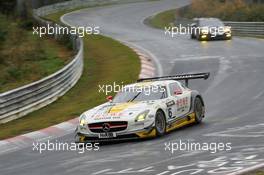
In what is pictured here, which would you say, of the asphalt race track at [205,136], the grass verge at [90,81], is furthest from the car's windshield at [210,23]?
the grass verge at [90,81]

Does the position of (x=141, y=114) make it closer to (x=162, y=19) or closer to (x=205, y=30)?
(x=205, y=30)

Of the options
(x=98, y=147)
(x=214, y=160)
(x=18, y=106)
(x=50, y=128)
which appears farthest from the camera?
(x=18, y=106)

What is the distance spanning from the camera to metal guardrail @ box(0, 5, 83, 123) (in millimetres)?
20041

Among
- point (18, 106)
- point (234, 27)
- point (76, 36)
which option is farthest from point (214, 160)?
point (234, 27)

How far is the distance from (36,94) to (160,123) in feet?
24.9

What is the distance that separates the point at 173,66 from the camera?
1166 inches

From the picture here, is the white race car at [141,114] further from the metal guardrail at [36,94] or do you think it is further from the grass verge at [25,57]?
the grass verge at [25,57]

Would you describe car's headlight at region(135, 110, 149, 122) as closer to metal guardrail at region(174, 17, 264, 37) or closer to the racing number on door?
the racing number on door

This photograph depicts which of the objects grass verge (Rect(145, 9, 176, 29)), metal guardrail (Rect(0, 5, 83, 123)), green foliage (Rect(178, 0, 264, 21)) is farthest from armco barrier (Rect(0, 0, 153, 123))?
grass verge (Rect(145, 9, 176, 29))

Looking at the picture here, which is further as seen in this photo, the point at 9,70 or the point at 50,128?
the point at 9,70

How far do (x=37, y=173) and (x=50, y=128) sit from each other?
20.7 feet

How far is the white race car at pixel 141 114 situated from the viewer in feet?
47.6

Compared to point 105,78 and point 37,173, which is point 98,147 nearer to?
point 37,173

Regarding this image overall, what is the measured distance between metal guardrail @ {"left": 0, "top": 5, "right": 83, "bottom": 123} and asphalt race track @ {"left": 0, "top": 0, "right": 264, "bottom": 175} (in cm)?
424
